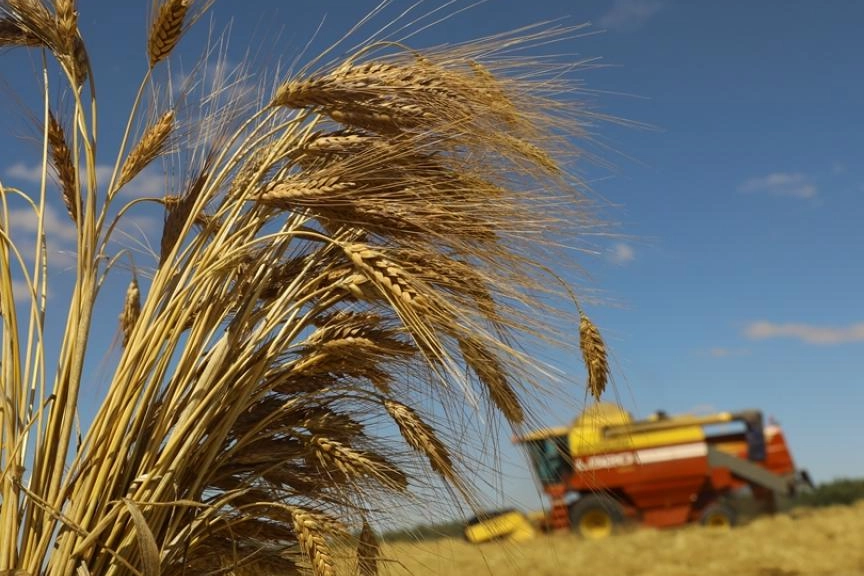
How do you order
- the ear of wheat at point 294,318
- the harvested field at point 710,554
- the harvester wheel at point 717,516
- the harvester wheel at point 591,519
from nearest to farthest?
the ear of wheat at point 294,318 → the harvested field at point 710,554 → the harvester wheel at point 717,516 → the harvester wheel at point 591,519

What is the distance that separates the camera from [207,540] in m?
1.37

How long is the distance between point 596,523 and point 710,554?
161 inches

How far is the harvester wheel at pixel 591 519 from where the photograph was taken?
1089cm

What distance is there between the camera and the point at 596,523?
11109mm

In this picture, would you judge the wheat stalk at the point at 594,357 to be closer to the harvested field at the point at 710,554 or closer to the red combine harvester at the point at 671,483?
the harvested field at the point at 710,554

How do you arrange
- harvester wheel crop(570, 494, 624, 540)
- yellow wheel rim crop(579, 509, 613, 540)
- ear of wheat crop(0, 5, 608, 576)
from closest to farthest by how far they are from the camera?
ear of wheat crop(0, 5, 608, 576), harvester wheel crop(570, 494, 624, 540), yellow wheel rim crop(579, 509, 613, 540)

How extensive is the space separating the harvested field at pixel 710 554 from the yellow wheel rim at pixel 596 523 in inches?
88.2

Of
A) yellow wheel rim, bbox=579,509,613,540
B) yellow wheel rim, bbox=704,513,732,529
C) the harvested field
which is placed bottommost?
yellow wheel rim, bbox=704,513,732,529

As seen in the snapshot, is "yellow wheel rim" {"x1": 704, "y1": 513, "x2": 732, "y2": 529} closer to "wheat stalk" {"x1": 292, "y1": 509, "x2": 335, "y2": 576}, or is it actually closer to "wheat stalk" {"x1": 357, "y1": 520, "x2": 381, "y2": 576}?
"wheat stalk" {"x1": 357, "y1": 520, "x2": 381, "y2": 576}

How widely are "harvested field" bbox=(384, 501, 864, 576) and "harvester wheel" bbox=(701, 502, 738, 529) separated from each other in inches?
76.8

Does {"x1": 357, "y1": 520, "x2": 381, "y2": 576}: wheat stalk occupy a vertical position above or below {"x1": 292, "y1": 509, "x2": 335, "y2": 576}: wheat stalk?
below

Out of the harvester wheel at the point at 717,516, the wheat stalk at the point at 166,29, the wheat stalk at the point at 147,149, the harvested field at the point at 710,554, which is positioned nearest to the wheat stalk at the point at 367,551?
the wheat stalk at the point at 147,149

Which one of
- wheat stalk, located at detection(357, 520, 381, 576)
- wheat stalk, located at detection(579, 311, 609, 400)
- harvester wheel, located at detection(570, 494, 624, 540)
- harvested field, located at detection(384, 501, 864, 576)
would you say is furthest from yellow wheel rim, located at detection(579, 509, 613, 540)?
wheat stalk, located at detection(579, 311, 609, 400)

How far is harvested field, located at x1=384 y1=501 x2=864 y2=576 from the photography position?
650 cm
